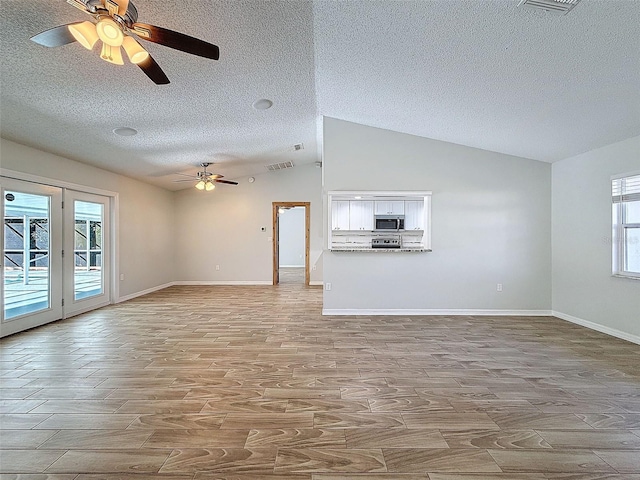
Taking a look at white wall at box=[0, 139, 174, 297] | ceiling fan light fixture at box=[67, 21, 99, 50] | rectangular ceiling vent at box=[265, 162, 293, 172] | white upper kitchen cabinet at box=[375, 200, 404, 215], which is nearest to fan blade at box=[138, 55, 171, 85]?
ceiling fan light fixture at box=[67, 21, 99, 50]

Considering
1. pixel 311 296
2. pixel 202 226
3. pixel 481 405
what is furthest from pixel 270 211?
pixel 481 405

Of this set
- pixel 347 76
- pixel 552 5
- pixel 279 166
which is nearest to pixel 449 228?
pixel 347 76

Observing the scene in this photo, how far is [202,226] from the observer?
28.2 feet

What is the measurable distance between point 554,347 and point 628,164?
8.17ft

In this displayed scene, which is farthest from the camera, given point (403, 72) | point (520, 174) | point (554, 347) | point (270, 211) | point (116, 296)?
point (270, 211)

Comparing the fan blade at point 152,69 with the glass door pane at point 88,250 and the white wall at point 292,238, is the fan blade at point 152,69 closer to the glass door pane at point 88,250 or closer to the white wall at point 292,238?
the glass door pane at point 88,250

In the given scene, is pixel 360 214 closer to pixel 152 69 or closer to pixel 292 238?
pixel 152 69

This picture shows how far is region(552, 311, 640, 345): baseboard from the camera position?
386cm

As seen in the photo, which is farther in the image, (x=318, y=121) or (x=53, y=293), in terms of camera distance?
(x=318, y=121)

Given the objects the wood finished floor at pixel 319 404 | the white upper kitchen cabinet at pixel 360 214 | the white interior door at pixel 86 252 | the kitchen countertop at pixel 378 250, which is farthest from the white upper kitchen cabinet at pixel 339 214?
the white interior door at pixel 86 252

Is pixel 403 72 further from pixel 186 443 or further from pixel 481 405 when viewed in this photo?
pixel 186 443

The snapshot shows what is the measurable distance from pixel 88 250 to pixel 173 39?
4.97m

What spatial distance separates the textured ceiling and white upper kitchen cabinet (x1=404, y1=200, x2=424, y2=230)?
1154 millimetres

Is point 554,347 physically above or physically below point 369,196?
below
